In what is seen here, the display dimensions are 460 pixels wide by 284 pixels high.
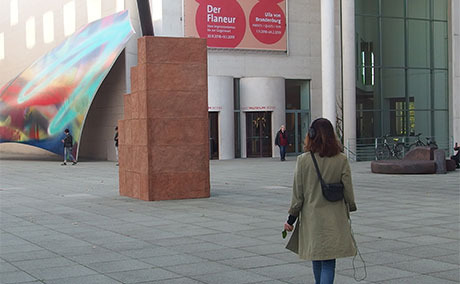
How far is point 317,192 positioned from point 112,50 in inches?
1041

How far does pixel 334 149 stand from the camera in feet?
18.5

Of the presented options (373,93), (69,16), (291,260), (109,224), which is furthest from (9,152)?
(291,260)

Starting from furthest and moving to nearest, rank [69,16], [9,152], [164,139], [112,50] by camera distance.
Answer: [9,152]
[69,16]
[112,50]
[164,139]

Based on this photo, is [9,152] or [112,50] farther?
[9,152]

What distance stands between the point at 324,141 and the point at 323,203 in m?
0.50

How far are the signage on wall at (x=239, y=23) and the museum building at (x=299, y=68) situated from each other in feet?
0.16

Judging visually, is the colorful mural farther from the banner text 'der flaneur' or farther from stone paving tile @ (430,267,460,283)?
stone paving tile @ (430,267,460,283)

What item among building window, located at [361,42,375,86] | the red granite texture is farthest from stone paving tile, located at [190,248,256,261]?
building window, located at [361,42,375,86]

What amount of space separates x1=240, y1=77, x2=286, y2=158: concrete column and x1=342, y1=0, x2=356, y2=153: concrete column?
415 centimetres

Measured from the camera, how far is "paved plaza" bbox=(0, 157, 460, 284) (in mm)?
7352

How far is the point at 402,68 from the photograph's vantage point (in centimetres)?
3731

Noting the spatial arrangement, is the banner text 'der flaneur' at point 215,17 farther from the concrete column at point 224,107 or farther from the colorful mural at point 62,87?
the colorful mural at point 62,87

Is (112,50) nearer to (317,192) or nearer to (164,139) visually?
(164,139)

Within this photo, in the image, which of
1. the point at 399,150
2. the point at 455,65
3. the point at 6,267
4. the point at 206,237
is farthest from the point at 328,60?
the point at 6,267
